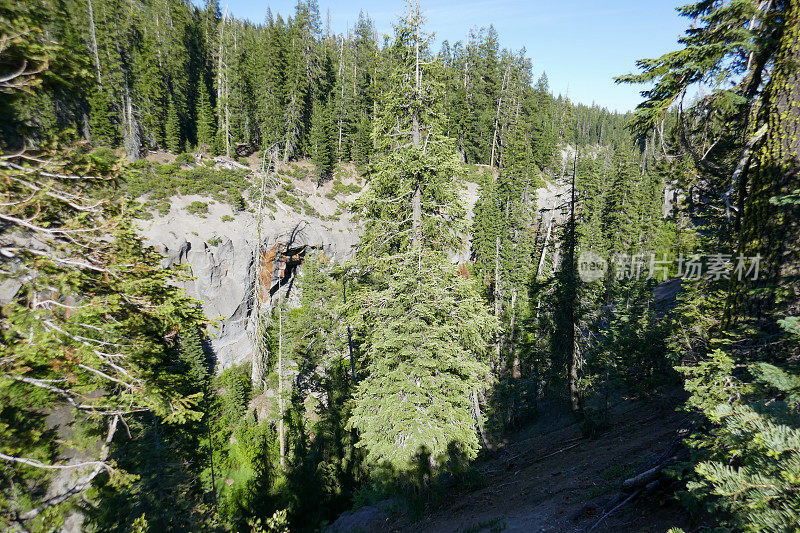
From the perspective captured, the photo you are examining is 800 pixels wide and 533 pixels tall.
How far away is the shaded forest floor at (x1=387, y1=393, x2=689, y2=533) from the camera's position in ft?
19.9

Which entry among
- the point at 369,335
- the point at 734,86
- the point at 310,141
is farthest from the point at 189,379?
the point at 310,141

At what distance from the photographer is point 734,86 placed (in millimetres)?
5145

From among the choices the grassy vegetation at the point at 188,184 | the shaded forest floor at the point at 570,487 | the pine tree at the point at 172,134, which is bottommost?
the shaded forest floor at the point at 570,487

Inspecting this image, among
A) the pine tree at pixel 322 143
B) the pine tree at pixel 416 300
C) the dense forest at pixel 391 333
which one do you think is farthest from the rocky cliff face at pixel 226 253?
the pine tree at pixel 416 300

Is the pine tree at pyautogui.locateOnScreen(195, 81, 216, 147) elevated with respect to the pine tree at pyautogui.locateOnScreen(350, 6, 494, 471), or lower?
elevated

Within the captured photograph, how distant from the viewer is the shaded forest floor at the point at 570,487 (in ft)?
19.9

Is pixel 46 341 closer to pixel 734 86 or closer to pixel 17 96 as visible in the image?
pixel 17 96

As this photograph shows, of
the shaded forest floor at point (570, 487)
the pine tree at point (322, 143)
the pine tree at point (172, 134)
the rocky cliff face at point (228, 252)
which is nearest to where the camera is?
the shaded forest floor at point (570, 487)

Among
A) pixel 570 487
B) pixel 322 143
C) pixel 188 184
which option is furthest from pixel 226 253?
pixel 570 487

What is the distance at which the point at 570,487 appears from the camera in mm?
9438

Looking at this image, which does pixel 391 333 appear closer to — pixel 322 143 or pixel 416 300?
pixel 416 300

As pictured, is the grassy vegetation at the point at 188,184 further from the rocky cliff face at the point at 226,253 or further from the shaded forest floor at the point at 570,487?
the shaded forest floor at the point at 570,487

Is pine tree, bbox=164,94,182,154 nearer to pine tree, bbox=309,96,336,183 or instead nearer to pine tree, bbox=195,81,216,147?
pine tree, bbox=195,81,216,147

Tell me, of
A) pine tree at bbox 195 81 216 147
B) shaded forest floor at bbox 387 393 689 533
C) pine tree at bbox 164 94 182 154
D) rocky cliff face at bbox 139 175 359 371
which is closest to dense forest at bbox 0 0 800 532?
shaded forest floor at bbox 387 393 689 533
